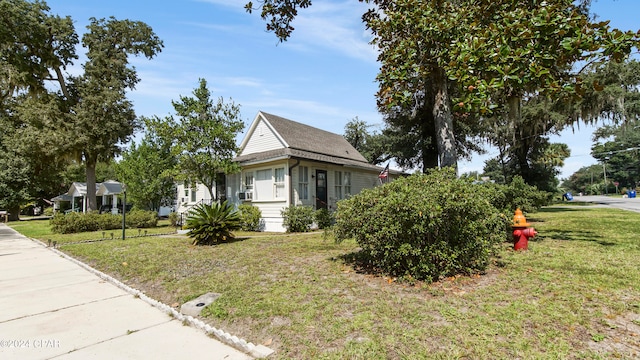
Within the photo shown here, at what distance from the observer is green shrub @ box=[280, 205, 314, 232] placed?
12242 mm

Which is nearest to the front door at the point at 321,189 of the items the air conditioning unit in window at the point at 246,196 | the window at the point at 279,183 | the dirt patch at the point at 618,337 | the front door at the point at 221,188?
the window at the point at 279,183

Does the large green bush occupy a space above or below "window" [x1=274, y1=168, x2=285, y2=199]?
below

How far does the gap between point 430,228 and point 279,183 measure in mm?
9410

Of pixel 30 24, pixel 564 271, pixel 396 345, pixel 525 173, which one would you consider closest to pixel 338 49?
pixel 564 271

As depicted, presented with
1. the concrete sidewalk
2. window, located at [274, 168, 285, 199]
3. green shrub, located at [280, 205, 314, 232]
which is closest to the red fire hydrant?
the concrete sidewalk

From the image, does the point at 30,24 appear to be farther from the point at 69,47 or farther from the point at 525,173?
the point at 525,173

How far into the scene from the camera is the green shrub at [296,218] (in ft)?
40.2

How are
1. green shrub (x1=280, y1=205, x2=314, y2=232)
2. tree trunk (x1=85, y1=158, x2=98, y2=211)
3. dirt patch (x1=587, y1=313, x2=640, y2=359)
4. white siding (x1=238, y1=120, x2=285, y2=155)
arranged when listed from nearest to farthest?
dirt patch (x1=587, y1=313, x2=640, y2=359), green shrub (x1=280, y1=205, x2=314, y2=232), white siding (x1=238, y1=120, x2=285, y2=155), tree trunk (x1=85, y1=158, x2=98, y2=211)

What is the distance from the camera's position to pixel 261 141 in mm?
15141

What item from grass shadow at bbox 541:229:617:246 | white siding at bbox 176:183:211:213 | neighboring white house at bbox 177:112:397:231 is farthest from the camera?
white siding at bbox 176:183:211:213

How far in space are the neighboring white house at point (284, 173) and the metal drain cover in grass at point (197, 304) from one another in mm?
8168

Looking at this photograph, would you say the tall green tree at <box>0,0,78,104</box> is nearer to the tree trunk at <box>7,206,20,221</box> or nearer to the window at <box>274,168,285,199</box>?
the tree trunk at <box>7,206,20,221</box>

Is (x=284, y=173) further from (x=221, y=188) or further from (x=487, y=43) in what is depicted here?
(x=487, y=43)

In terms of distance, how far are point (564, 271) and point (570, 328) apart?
7.23ft
